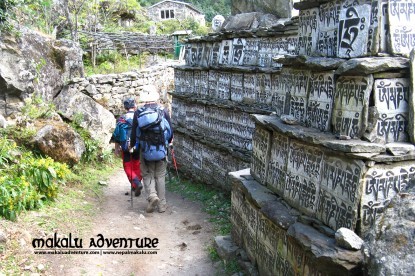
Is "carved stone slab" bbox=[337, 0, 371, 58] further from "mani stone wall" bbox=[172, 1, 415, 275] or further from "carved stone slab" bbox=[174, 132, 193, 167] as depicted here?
"carved stone slab" bbox=[174, 132, 193, 167]

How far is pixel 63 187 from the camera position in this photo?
7.40 m

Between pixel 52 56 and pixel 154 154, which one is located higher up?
pixel 52 56

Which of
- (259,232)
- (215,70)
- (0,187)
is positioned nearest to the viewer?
(259,232)

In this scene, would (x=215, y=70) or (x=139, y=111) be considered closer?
(x=139, y=111)

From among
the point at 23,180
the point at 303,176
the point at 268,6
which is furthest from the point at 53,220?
the point at 268,6

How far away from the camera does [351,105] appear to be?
3.16 metres

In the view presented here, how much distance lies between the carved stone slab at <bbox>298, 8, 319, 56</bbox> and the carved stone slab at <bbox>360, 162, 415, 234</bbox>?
1.52 meters

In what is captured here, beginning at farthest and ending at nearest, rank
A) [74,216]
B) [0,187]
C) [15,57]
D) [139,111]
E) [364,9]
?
[15,57] → [139,111] → [74,216] → [0,187] → [364,9]

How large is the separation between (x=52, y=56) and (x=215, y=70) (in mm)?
5033

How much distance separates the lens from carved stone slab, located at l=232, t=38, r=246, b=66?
7.33 m

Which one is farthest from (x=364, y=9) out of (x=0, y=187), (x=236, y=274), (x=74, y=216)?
(x=74, y=216)

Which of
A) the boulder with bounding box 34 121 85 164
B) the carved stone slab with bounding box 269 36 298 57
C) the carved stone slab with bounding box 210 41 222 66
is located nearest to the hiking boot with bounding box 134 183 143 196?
the boulder with bounding box 34 121 85 164

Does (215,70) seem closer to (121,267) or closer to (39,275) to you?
(121,267)

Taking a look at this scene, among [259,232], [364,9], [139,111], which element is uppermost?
[364,9]
